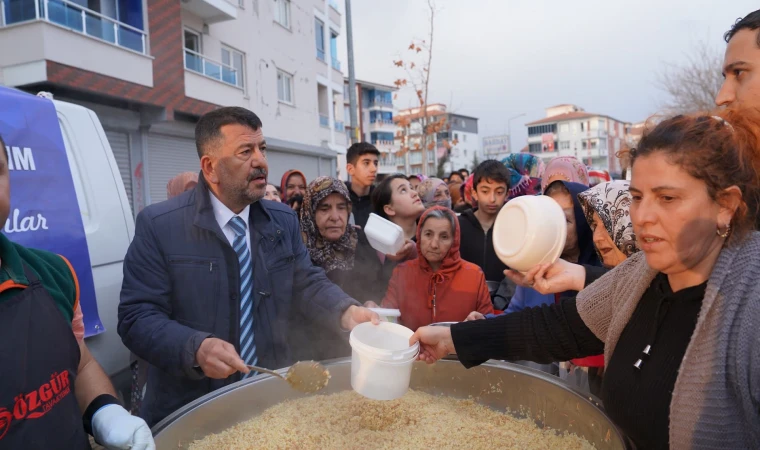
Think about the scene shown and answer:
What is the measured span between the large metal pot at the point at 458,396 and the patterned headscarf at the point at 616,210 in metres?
0.71

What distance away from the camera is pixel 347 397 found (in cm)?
230

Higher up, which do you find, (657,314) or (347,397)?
(657,314)

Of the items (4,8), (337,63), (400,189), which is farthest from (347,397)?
(337,63)

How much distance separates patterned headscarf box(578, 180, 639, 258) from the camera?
7.14ft

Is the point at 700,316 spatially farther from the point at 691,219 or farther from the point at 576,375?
the point at 576,375

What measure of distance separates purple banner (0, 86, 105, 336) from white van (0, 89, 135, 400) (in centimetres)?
9

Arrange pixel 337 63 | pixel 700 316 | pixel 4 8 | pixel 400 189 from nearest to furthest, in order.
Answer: pixel 700 316
pixel 400 189
pixel 4 8
pixel 337 63

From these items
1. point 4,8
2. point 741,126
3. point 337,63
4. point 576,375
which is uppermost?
point 337,63

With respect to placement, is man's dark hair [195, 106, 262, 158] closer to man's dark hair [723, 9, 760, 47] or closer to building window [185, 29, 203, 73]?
man's dark hair [723, 9, 760, 47]

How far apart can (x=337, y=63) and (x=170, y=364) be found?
78.3ft

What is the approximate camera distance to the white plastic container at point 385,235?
11.3 feet

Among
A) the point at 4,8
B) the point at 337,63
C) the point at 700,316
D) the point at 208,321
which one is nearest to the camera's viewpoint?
the point at 700,316

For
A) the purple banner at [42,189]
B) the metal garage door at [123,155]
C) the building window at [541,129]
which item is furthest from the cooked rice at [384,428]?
the building window at [541,129]

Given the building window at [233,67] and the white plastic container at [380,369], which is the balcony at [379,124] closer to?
the building window at [233,67]
